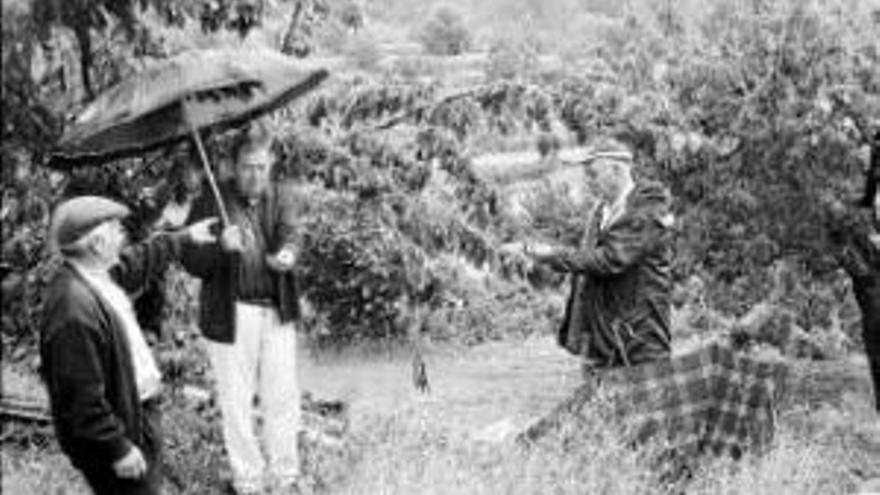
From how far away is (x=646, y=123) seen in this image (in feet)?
37.5

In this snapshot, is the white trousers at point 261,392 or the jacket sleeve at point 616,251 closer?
the white trousers at point 261,392

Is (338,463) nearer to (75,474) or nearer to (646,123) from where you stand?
(75,474)

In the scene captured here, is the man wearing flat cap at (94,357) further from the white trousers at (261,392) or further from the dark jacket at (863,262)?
the dark jacket at (863,262)

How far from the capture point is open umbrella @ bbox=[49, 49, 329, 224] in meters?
6.48

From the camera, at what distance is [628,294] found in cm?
813

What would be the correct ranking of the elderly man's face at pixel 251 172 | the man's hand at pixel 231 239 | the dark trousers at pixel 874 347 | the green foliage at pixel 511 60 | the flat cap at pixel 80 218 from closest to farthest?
1. the flat cap at pixel 80 218
2. the man's hand at pixel 231 239
3. the elderly man's face at pixel 251 172
4. the green foliage at pixel 511 60
5. the dark trousers at pixel 874 347

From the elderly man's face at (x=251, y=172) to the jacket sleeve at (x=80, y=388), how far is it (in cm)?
201

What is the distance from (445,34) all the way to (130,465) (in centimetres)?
1957

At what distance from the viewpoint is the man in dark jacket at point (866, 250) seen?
12477 millimetres

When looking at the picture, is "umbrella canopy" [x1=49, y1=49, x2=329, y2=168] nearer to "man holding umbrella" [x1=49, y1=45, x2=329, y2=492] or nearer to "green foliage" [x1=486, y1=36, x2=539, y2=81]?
"man holding umbrella" [x1=49, y1=45, x2=329, y2=492]

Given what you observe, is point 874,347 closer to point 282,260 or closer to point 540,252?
point 540,252

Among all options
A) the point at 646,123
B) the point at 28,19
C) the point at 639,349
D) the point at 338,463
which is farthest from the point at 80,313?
the point at 646,123

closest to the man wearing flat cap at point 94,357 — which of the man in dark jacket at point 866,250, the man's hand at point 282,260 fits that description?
the man's hand at point 282,260

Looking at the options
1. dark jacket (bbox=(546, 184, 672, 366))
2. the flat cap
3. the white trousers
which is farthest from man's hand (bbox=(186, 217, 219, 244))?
dark jacket (bbox=(546, 184, 672, 366))
